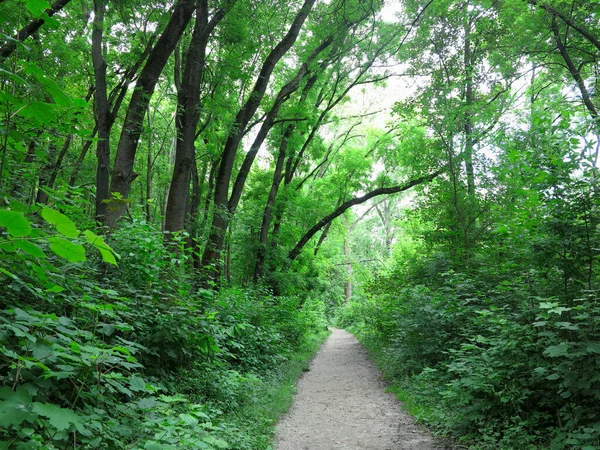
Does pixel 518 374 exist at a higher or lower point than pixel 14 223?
lower

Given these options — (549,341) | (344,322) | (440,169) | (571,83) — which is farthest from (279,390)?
(344,322)

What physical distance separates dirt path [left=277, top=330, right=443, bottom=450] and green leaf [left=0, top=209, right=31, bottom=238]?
4.80 meters

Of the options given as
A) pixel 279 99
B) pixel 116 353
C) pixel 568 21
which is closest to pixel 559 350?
pixel 116 353

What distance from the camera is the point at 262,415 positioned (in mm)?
5828

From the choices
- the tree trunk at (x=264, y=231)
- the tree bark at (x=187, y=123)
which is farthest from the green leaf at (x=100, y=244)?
the tree trunk at (x=264, y=231)

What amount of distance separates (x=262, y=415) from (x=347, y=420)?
4.92 ft

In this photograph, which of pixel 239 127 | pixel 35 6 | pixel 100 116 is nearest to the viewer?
pixel 35 6

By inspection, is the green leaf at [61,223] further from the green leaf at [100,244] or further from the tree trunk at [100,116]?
the tree trunk at [100,116]

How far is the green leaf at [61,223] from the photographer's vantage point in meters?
1.32

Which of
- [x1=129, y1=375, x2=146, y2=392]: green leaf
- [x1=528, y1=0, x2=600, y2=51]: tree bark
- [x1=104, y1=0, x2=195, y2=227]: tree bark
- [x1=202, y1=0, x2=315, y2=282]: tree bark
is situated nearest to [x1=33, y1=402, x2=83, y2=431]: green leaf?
[x1=129, y1=375, x2=146, y2=392]: green leaf

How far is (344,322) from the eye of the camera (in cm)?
3306

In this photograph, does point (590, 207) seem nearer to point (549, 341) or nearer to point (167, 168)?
point (549, 341)

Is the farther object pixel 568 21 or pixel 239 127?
pixel 239 127

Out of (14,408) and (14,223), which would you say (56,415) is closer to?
(14,408)
